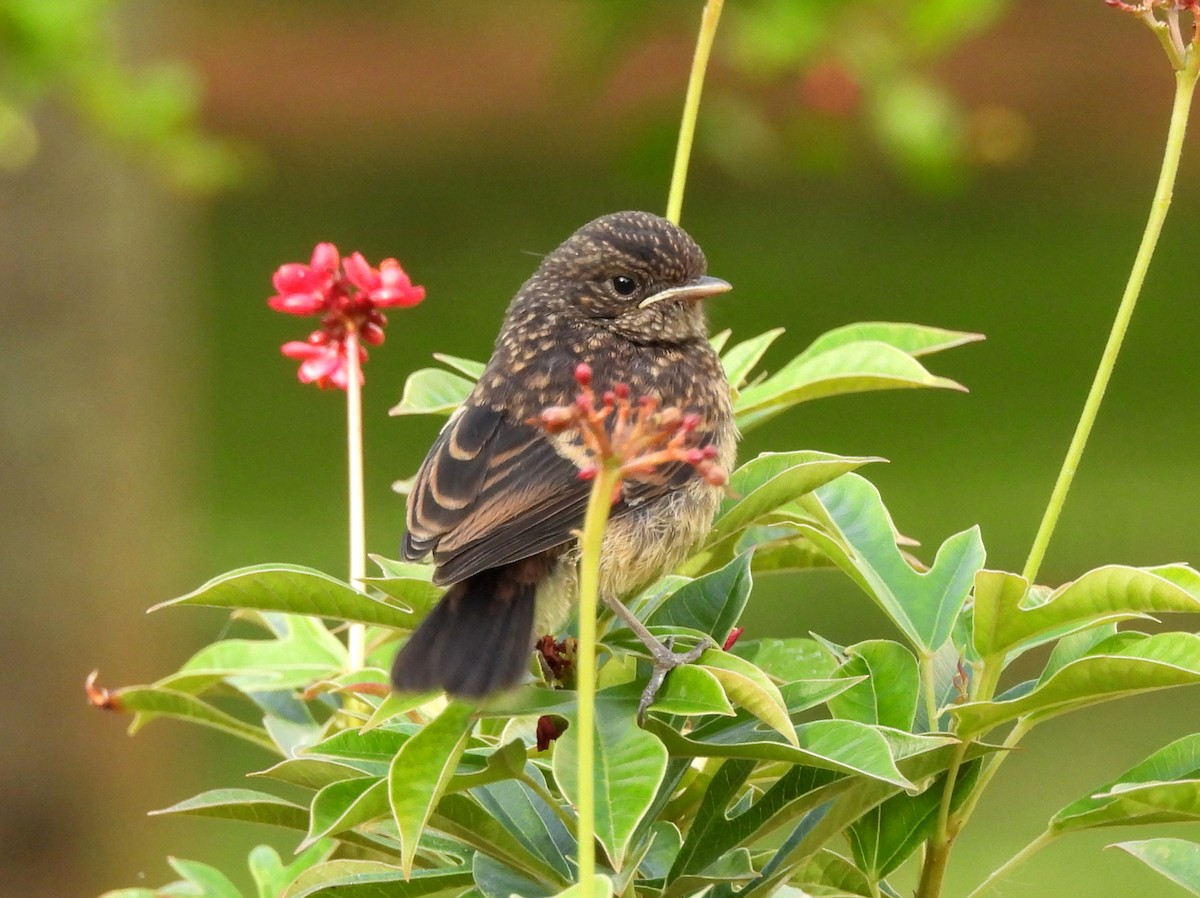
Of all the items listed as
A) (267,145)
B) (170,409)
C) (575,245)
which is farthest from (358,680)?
(267,145)

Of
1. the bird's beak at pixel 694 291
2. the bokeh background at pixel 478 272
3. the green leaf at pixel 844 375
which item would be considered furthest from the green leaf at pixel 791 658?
the bokeh background at pixel 478 272

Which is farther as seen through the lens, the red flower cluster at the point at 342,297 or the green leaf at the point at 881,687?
the red flower cluster at the point at 342,297

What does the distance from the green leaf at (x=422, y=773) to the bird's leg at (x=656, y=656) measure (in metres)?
0.19

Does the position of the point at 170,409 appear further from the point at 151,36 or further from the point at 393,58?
the point at 393,58

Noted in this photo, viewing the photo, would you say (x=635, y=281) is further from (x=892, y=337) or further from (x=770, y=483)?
(x=770, y=483)

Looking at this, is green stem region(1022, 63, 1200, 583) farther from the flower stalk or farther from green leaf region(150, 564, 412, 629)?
green leaf region(150, 564, 412, 629)

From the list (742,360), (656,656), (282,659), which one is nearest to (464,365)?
(742,360)

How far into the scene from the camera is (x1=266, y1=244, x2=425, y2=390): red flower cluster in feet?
8.05

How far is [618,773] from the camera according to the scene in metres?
1.67

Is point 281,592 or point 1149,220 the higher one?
point 1149,220

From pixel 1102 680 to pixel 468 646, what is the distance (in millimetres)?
669

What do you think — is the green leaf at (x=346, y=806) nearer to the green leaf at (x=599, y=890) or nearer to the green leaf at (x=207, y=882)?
the green leaf at (x=599, y=890)

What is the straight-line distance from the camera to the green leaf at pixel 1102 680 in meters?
1.71

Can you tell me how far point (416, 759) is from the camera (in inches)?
66.4
